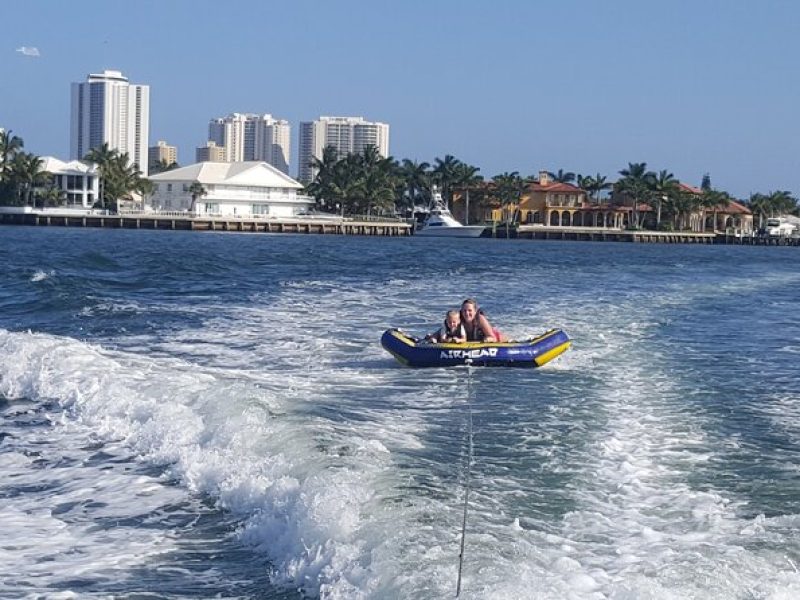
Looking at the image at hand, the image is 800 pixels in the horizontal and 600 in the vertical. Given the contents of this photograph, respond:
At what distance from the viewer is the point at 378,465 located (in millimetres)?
10555

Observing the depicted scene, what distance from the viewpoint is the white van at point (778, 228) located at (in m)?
136

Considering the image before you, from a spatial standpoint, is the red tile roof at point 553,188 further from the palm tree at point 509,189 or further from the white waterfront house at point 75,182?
the white waterfront house at point 75,182

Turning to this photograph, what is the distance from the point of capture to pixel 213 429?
11.9m

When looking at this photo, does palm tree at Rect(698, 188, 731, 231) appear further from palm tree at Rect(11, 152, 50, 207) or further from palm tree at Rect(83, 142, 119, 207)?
palm tree at Rect(11, 152, 50, 207)

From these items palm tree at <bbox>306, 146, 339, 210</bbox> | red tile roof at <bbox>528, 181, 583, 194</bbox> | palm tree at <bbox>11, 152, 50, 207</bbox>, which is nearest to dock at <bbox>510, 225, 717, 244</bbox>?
red tile roof at <bbox>528, 181, 583, 194</bbox>

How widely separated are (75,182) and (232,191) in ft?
50.5

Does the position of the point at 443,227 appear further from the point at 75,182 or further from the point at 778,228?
the point at 778,228

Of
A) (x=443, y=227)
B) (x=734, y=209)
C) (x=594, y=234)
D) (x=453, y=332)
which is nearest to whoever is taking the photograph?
(x=453, y=332)

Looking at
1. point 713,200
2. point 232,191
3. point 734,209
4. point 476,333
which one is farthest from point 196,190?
point 476,333

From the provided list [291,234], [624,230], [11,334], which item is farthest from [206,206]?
[11,334]

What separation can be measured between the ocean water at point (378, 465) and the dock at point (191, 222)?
8202cm

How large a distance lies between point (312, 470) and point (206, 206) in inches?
4216

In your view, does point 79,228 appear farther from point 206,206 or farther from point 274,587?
point 274,587

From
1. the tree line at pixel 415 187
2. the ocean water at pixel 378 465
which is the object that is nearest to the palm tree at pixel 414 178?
the tree line at pixel 415 187
